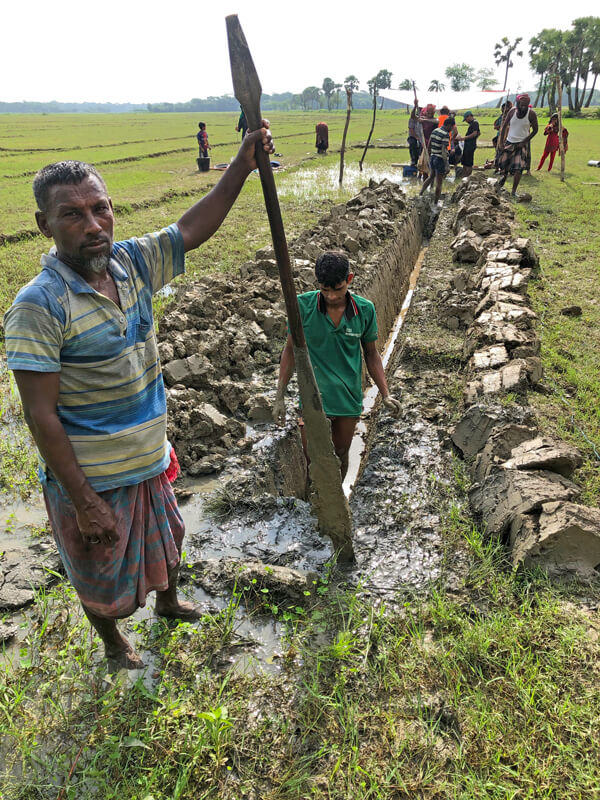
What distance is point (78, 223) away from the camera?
69.8 inches

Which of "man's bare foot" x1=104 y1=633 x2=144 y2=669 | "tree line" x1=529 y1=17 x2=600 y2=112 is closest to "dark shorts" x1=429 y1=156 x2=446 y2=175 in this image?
"man's bare foot" x1=104 y1=633 x2=144 y2=669

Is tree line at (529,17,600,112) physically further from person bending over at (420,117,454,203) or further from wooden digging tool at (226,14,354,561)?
wooden digging tool at (226,14,354,561)

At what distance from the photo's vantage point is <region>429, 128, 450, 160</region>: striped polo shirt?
1170 cm

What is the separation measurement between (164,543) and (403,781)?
1.32 metres

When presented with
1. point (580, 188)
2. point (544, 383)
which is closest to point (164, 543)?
point (544, 383)

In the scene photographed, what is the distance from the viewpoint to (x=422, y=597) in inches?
110

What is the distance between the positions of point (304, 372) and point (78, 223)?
1.38m

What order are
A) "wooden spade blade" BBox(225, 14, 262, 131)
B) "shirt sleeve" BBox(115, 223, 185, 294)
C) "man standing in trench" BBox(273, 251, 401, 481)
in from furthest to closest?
"man standing in trench" BBox(273, 251, 401, 481) → "shirt sleeve" BBox(115, 223, 185, 294) → "wooden spade blade" BBox(225, 14, 262, 131)

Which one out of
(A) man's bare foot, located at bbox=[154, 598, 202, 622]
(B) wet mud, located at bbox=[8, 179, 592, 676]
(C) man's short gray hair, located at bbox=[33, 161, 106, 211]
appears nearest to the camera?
(C) man's short gray hair, located at bbox=[33, 161, 106, 211]

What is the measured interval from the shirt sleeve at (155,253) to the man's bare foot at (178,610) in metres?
1.57

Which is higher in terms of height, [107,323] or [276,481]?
[107,323]

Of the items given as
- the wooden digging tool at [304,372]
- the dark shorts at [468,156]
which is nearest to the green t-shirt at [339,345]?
the wooden digging tool at [304,372]

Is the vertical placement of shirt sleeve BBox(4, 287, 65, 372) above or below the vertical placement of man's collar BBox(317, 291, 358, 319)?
above

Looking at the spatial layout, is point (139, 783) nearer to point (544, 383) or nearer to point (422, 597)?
point (422, 597)
